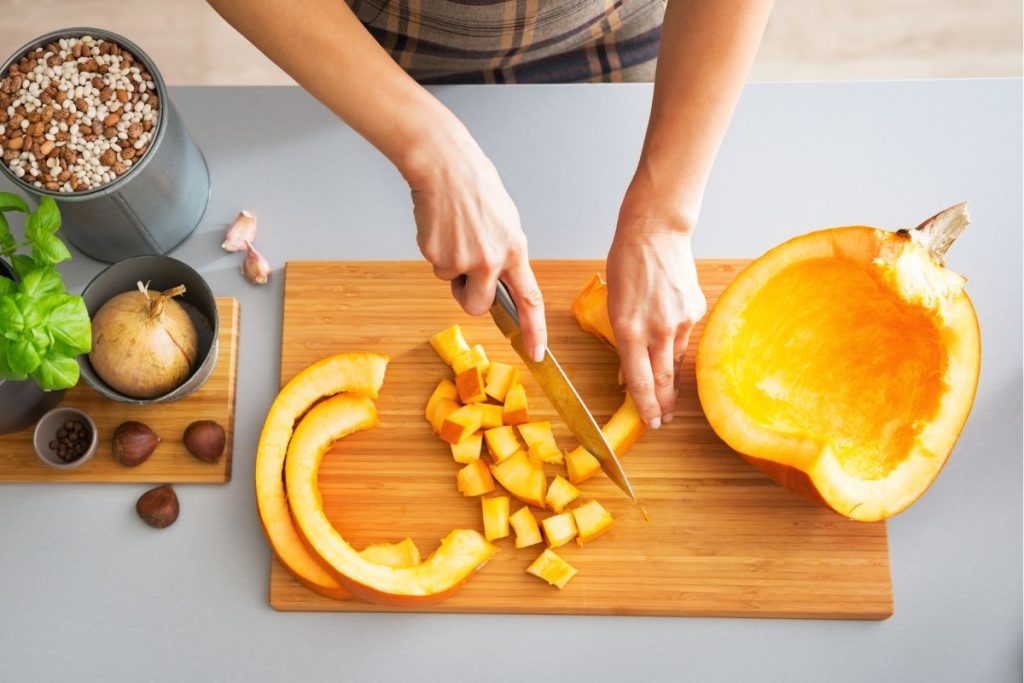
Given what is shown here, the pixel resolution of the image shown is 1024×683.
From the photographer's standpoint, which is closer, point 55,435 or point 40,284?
point 40,284

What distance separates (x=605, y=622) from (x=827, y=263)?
631mm

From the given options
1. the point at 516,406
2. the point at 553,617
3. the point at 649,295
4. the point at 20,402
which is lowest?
the point at 553,617

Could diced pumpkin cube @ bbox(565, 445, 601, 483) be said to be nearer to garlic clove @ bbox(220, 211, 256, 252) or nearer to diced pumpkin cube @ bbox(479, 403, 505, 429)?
diced pumpkin cube @ bbox(479, 403, 505, 429)

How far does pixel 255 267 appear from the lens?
1.44m

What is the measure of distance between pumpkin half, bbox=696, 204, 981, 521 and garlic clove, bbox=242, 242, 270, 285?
0.71 metres

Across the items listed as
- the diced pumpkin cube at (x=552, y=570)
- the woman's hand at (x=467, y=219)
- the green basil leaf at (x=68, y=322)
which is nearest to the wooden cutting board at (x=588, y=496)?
the diced pumpkin cube at (x=552, y=570)

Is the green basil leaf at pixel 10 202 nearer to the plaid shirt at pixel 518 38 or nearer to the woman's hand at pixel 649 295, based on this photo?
the plaid shirt at pixel 518 38

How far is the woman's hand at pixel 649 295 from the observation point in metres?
1.27

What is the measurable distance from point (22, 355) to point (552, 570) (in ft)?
2.50

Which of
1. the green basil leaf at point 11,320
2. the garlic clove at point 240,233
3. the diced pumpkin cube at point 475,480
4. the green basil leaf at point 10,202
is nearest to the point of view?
the green basil leaf at point 11,320

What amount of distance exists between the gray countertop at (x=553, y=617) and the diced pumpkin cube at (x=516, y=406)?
253mm

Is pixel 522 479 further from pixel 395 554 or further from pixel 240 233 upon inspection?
pixel 240 233

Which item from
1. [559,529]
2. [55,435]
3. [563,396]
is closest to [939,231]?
[563,396]

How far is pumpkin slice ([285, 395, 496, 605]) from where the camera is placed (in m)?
1.25
